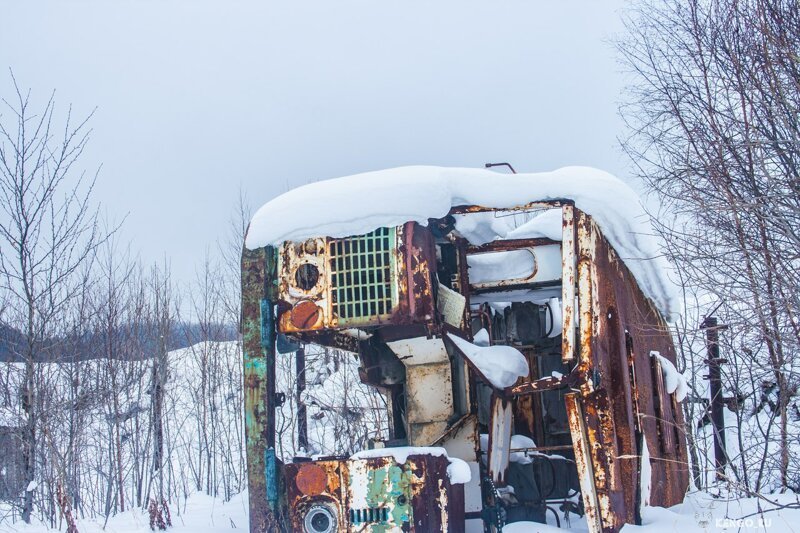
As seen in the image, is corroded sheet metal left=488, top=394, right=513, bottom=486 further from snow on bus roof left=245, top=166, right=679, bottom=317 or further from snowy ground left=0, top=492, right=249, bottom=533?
snowy ground left=0, top=492, right=249, bottom=533

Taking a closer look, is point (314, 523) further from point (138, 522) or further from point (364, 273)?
point (138, 522)

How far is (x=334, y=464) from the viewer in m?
4.83

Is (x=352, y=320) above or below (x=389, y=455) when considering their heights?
above

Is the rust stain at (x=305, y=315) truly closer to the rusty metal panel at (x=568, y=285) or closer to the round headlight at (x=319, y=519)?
the round headlight at (x=319, y=519)

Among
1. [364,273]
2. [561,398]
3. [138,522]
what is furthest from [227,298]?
[364,273]

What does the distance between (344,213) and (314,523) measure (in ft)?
6.37

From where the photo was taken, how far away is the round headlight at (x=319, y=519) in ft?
15.8

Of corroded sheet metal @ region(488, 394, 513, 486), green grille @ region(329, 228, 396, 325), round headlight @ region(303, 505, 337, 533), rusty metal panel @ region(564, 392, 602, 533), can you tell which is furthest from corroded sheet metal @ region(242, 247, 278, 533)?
rusty metal panel @ region(564, 392, 602, 533)

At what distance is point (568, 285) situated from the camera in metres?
5.03

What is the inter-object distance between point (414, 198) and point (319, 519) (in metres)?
2.07

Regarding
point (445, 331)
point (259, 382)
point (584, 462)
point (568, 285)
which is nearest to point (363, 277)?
point (445, 331)

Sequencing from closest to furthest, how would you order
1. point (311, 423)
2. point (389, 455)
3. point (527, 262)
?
point (389, 455) < point (527, 262) < point (311, 423)

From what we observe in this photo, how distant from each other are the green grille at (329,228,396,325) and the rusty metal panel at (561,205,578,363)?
1.10 metres

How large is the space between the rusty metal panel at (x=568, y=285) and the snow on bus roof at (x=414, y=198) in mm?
134
